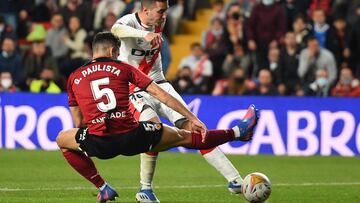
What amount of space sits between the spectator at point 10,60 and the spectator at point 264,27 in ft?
16.0

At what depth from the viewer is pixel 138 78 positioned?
9.84 meters

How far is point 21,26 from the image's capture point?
2503 centimetres

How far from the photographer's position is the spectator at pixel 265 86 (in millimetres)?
19453

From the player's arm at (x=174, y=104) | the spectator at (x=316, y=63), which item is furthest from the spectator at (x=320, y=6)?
the player's arm at (x=174, y=104)

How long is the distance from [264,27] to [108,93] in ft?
38.3

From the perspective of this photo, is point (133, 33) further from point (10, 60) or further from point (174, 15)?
point (174, 15)

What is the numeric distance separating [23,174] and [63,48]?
9354mm

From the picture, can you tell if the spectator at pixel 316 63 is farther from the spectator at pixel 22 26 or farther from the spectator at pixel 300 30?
the spectator at pixel 22 26

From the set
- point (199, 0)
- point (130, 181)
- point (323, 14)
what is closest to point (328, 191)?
point (130, 181)

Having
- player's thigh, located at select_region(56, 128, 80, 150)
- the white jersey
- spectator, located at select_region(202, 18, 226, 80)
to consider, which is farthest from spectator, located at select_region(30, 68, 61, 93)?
player's thigh, located at select_region(56, 128, 80, 150)

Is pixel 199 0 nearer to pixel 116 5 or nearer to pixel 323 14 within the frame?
pixel 116 5

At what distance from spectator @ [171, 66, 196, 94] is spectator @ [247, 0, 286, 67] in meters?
1.37

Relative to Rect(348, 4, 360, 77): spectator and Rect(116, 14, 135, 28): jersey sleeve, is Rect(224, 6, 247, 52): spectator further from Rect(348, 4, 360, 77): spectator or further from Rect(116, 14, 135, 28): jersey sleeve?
Rect(116, 14, 135, 28): jersey sleeve

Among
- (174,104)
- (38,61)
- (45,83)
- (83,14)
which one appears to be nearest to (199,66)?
(45,83)
